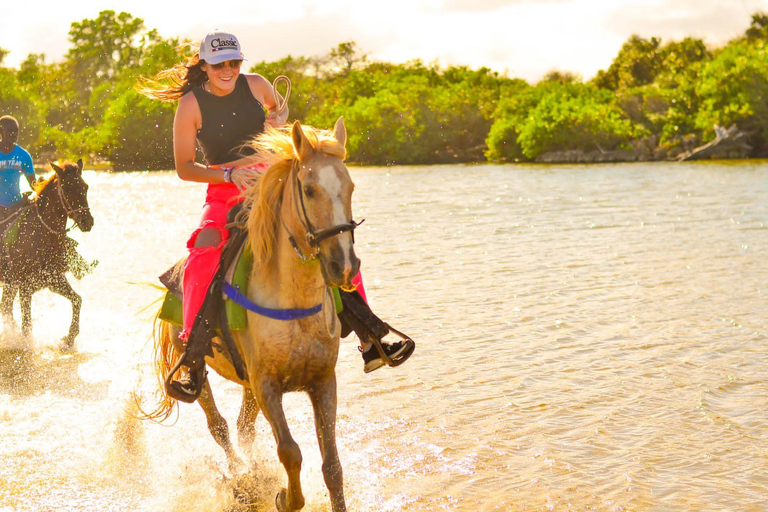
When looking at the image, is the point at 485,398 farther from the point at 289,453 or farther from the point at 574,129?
the point at 574,129

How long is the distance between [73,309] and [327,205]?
8.20 meters

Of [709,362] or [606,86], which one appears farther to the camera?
[606,86]

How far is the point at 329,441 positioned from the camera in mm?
5434

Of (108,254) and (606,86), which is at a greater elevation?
(606,86)

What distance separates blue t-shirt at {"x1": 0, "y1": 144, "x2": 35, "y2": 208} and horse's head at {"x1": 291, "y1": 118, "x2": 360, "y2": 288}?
27.1ft

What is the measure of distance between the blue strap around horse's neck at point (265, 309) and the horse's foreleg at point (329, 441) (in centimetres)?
52

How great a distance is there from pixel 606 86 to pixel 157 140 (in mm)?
48538

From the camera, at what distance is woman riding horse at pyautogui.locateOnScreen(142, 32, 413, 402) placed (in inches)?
226

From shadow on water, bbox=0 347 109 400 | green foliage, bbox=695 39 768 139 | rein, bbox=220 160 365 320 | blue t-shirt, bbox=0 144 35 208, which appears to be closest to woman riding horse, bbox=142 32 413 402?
rein, bbox=220 160 365 320

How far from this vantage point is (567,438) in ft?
25.8

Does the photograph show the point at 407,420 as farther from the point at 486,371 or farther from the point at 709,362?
the point at 709,362

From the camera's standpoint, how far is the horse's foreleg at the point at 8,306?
1222 cm

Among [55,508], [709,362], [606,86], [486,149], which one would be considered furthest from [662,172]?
[606,86]

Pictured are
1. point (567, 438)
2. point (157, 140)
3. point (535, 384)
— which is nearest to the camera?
point (567, 438)
